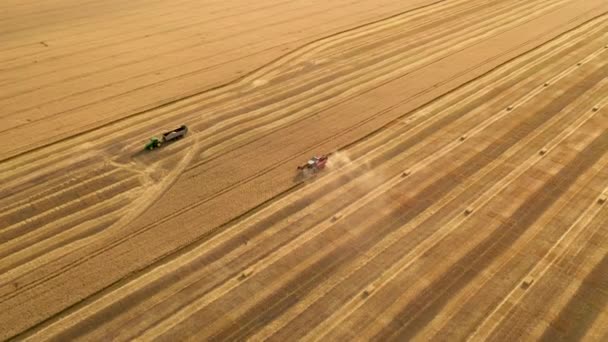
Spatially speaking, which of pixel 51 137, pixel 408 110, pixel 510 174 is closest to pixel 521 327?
pixel 510 174

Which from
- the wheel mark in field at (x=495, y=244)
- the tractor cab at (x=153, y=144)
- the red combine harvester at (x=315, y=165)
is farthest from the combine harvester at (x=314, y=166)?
the wheel mark in field at (x=495, y=244)

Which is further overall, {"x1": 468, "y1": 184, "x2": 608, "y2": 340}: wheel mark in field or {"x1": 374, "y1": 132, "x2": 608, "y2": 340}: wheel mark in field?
{"x1": 374, "y1": 132, "x2": 608, "y2": 340}: wheel mark in field

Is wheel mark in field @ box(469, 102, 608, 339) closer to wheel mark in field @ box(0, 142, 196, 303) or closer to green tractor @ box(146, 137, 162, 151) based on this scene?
wheel mark in field @ box(0, 142, 196, 303)

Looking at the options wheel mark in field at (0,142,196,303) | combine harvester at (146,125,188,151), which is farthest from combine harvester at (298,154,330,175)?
combine harvester at (146,125,188,151)

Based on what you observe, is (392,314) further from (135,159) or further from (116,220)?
(135,159)

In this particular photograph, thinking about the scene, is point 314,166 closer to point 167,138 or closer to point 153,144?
point 167,138

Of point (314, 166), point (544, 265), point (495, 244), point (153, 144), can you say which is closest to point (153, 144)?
point (153, 144)

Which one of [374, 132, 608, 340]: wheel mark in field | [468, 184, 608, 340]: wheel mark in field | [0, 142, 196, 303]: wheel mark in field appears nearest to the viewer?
[468, 184, 608, 340]: wheel mark in field

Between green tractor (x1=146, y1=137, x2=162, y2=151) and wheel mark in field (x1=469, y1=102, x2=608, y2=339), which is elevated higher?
green tractor (x1=146, y1=137, x2=162, y2=151)
